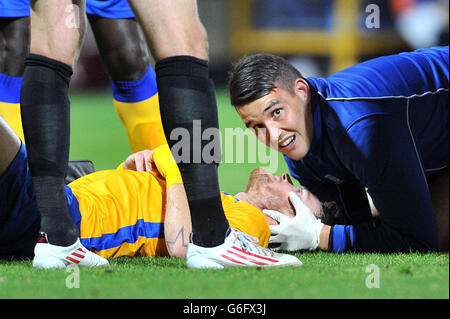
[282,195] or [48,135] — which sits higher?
[48,135]

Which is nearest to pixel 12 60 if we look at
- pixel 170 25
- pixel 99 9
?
pixel 99 9

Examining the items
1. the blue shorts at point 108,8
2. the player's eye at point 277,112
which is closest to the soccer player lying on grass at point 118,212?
the player's eye at point 277,112

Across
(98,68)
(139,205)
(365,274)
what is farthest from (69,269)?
(98,68)

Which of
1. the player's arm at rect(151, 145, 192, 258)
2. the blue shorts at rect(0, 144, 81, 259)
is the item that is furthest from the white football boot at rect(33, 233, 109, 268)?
the player's arm at rect(151, 145, 192, 258)

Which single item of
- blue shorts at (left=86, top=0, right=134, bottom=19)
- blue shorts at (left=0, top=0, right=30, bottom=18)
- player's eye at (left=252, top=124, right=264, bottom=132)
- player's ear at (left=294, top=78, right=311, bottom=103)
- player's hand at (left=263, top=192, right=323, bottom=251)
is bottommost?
player's hand at (left=263, top=192, right=323, bottom=251)

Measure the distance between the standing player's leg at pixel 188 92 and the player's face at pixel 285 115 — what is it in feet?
2.68

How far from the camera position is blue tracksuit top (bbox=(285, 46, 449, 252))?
286 cm

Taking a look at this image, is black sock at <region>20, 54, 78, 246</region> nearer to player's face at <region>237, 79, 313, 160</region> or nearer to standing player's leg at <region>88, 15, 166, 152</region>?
player's face at <region>237, 79, 313, 160</region>

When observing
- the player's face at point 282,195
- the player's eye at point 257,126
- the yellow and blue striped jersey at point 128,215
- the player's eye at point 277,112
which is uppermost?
the player's eye at point 277,112

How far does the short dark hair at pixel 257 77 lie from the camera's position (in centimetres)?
309

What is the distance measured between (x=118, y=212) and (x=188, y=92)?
2.76 feet

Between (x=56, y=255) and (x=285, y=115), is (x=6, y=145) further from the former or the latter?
(x=285, y=115)

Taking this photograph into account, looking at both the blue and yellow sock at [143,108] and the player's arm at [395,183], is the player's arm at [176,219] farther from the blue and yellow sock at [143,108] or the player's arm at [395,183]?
the blue and yellow sock at [143,108]

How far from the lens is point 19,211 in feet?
8.84
